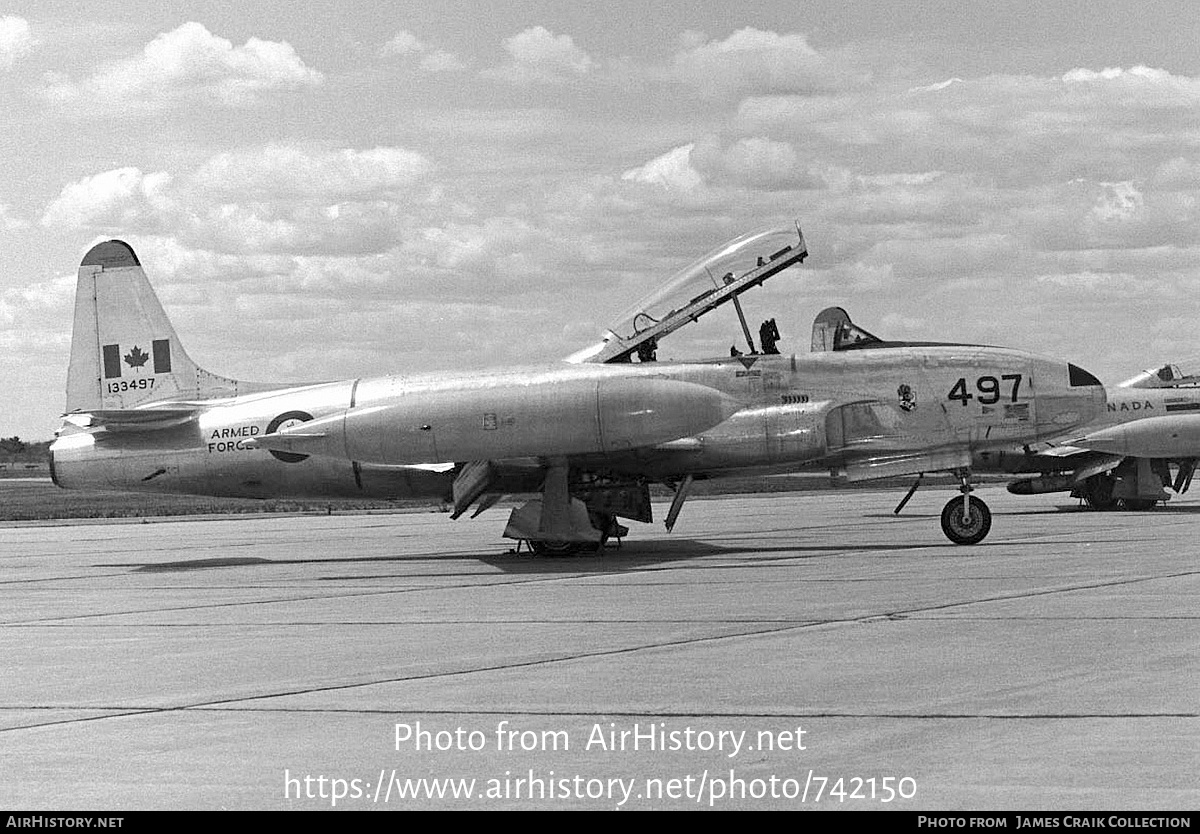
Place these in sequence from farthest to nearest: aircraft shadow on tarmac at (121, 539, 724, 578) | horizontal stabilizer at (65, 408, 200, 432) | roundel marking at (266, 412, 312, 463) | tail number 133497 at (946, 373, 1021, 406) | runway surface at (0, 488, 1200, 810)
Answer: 1. roundel marking at (266, 412, 312, 463)
2. horizontal stabilizer at (65, 408, 200, 432)
3. tail number 133497 at (946, 373, 1021, 406)
4. aircraft shadow on tarmac at (121, 539, 724, 578)
5. runway surface at (0, 488, 1200, 810)

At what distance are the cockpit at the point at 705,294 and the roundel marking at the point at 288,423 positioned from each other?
3.95 meters

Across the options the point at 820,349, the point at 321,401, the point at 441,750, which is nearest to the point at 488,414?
A: the point at 321,401

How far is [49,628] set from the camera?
45.6 feet

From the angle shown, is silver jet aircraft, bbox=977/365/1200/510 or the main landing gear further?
silver jet aircraft, bbox=977/365/1200/510

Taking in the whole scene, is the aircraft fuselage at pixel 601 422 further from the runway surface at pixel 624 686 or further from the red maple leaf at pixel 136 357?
the runway surface at pixel 624 686

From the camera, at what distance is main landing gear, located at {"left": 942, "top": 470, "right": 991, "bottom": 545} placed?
70.5 ft

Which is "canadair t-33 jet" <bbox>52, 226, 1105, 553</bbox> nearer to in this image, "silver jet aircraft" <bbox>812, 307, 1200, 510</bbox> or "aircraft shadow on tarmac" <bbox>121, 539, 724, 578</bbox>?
"aircraft shadow on tarmac" <bbox>121, 539, 724, 578</bbox>

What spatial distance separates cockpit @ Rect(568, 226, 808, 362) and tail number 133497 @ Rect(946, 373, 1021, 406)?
267cm

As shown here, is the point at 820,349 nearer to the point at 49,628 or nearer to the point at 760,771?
the point at 49,628

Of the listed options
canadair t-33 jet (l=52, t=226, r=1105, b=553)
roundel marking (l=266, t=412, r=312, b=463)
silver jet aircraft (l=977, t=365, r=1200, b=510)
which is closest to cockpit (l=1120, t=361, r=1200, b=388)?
silver jet aircraft (l=977, t=365, r=1200, b=510)

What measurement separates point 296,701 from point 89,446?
15.2 m

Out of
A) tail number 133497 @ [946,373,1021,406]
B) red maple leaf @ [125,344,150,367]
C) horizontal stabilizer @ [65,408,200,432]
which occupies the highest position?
red maple leaf @ [125,344,150,367]

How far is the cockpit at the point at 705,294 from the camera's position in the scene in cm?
2206

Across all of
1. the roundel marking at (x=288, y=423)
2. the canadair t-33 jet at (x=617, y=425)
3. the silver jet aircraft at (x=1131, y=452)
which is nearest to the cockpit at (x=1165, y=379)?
the silver jet aircraft at (x=1131, y=452)
